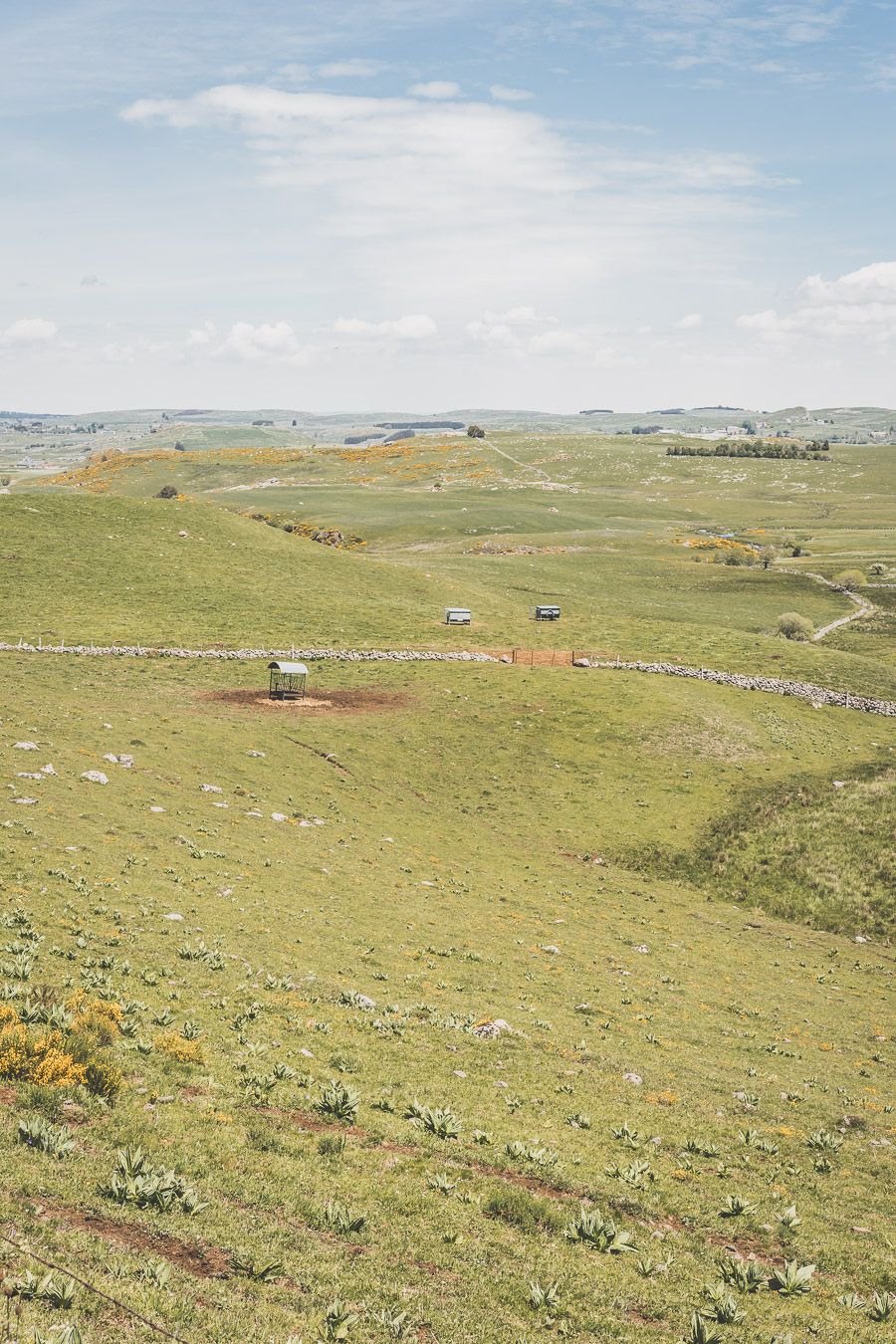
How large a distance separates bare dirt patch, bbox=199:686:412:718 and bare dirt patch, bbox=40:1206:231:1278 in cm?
4800

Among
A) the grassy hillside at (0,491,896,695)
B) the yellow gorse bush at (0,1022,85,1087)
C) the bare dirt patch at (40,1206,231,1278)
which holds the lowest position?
the bare dirt patch at (40,1206,231,1278)

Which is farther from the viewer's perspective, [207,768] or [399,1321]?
[207,768]

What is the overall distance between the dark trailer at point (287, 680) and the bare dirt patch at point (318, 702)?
59 centimetres

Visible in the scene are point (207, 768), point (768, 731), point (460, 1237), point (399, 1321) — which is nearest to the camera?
point (399, 1321)

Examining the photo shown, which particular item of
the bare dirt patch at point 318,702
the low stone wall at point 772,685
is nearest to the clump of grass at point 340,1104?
the bare dirt patch at point 318,702

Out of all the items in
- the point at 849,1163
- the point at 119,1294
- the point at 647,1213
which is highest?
the point at 119,1294

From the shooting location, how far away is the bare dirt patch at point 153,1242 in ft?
38.0

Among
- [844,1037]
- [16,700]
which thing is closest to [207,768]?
[16,700]

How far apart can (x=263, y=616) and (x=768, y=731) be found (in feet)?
165

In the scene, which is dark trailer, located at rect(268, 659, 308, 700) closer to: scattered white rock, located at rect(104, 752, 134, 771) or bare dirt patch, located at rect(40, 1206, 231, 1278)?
scattered white rock, located at rect(104, 752, 134, 771)

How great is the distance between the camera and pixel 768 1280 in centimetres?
1415

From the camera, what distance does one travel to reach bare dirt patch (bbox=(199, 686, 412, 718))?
60.8 m

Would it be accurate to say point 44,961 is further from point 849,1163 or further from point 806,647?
point 806,647

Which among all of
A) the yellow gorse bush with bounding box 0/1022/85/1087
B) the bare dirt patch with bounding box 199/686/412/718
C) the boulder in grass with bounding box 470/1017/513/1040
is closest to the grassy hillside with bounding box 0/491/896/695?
the bare dirt patch with bounding box 199/686/412/718
